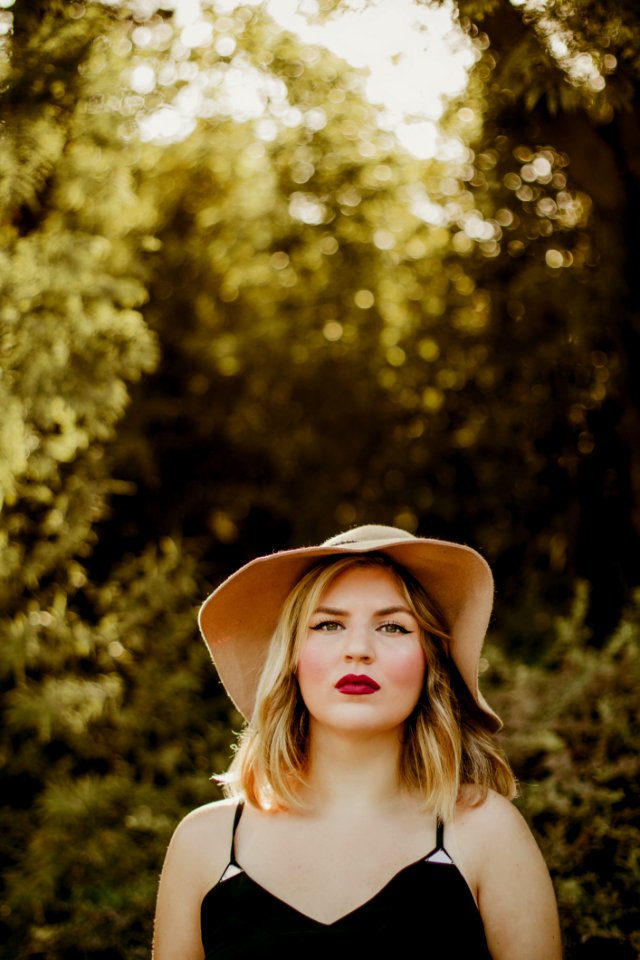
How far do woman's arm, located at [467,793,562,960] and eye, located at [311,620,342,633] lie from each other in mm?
529

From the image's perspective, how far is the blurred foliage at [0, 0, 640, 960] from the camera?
302 cm

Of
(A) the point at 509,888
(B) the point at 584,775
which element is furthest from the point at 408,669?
(B) the point at 584,775

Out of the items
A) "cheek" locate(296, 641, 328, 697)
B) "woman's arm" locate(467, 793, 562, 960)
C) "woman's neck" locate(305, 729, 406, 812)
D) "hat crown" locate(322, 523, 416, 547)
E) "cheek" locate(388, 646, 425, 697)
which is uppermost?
"hat crown" locate(322, 523, 416, 547)

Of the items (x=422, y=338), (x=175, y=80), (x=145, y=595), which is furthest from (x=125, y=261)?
(x=422, y=338)

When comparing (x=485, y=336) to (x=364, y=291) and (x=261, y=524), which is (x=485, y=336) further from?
(x=261, y=524)

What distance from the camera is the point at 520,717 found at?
352cm

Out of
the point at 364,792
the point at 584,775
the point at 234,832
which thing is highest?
the point at 364,792

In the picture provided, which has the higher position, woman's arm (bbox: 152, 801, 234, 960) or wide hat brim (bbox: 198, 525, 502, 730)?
wide hat brim (bbox: 198, 525, 502, 730)

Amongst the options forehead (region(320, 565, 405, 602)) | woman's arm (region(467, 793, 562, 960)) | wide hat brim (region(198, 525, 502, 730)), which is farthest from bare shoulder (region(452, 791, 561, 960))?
forehead (region(320, 565, 405, 602))

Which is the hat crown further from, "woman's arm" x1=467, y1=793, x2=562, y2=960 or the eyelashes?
"woman's arm" x1=467, y1=793, x2=562, y2=960

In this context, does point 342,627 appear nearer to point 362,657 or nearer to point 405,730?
point 362,657

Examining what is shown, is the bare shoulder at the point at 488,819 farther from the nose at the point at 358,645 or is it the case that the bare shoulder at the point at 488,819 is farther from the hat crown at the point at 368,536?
the hat crown at the point at 368,536

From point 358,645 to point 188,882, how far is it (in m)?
0.68

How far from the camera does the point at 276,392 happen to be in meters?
5.51
